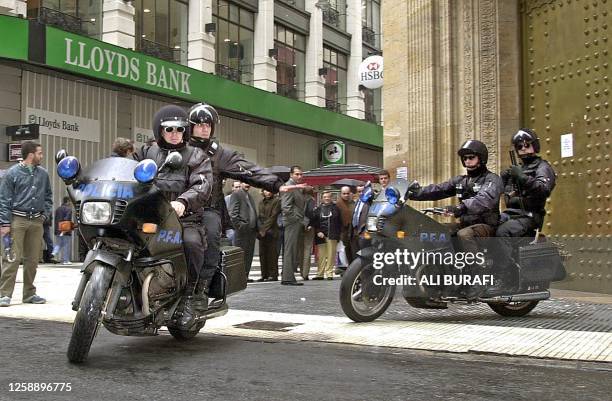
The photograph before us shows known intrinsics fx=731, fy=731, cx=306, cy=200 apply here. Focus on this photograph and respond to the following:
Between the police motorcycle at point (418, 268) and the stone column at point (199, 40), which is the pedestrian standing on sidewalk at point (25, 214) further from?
the stone column at point (199, 40)

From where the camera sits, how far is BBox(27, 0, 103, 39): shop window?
1906 cm

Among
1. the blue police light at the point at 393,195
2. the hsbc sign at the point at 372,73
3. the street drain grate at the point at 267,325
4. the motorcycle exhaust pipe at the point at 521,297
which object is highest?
the hsbc sign at the point at 372,73

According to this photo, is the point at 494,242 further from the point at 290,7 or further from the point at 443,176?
the point at 290,7

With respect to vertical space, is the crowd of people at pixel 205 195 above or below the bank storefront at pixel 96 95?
below

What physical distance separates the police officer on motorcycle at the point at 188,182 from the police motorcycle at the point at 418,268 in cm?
167

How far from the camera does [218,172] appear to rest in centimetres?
566

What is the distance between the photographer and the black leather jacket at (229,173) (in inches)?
220

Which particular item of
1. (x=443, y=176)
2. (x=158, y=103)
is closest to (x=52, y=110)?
(x=158, y=103)

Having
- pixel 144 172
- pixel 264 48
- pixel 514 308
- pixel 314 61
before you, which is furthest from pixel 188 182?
pixel 314 61

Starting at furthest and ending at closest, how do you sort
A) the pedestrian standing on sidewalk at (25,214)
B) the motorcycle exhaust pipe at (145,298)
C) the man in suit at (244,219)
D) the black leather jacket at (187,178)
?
the man in suit at (244,219) < the pedestrian standing on sidewalk at (25,214) < the black leather jacket at (187,178) < the motorcycle exhaust pipe at (145,298)

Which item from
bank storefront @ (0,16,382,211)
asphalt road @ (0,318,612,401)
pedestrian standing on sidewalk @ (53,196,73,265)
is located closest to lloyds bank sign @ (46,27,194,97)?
bank storefront @ (0,16,382,211)

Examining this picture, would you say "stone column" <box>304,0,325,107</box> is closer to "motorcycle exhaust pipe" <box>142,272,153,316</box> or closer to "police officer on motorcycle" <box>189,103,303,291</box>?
"police officer on motorcycle" <box>189,103,303,291</box>

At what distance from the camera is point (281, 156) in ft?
94.1

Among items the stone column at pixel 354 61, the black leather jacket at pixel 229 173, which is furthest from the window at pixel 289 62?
the black leather jacket at pixel 229 173
